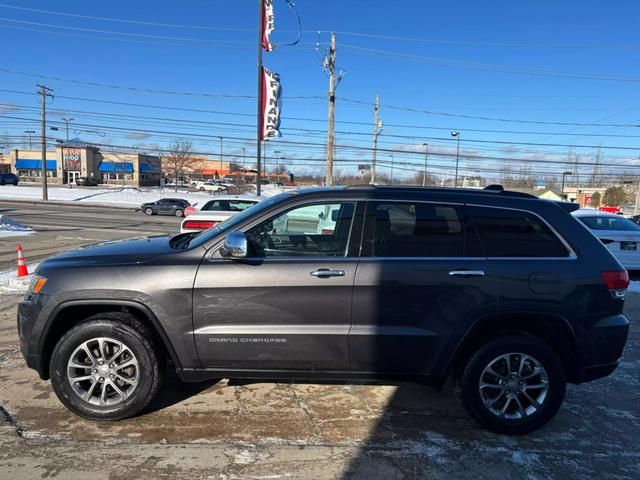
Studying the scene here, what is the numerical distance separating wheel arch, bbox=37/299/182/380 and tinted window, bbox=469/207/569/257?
2.44m

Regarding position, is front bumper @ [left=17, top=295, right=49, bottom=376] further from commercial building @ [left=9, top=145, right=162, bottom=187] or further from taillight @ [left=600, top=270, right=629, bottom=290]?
commercial building @ [left=9, top=145, right=162, bottom=187]

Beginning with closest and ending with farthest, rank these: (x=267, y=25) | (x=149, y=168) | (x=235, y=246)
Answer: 1. (x=235, y=246)
2. (x=267, y=25)
3. (x=149, y=168)

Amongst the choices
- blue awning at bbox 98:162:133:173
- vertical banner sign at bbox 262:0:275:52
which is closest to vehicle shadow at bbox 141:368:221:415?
vertical banner sign at bbox 262:0:275:52

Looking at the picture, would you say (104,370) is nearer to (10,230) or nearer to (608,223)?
(608,223)

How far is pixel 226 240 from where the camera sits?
3088 millimetres

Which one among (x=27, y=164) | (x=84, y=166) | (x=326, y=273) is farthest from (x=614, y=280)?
(x=27, y=164)

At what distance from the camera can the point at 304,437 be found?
3.24m

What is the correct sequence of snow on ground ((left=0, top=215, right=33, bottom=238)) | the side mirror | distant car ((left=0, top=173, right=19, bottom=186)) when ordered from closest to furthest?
the side mirror → snow on ground ((left=0, top=215, right=33, bottom=238)) → distant car ((left=0, top=173, right=19, bottom=186))

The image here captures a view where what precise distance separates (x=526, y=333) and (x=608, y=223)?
915 cm

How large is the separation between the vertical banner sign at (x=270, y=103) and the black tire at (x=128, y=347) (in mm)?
18677

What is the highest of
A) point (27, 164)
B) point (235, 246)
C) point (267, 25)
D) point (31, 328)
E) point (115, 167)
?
point (267, 25)

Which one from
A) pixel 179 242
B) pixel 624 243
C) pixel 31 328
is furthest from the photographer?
pixel 624 243

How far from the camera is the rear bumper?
128 inches

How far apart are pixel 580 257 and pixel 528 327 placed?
63cm
